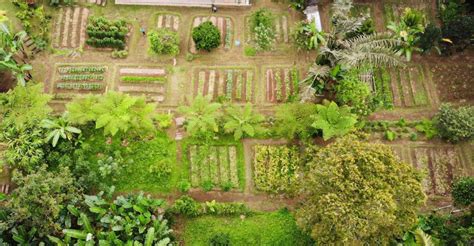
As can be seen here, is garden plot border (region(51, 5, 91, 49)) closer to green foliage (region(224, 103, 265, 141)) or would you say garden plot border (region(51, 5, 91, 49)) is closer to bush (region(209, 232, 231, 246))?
green foliage (region(224, 103, 265, 141))

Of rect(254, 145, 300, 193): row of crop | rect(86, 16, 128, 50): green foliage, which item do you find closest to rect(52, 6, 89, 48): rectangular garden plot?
rect(86, 16, 128, 50): green foliage

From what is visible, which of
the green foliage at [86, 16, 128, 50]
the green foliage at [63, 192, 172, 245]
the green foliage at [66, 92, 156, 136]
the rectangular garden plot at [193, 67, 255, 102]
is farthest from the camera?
the green foliage at [86, 16, 128, 50]

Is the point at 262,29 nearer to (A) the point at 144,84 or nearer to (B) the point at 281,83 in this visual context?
(B) the point at 281,83

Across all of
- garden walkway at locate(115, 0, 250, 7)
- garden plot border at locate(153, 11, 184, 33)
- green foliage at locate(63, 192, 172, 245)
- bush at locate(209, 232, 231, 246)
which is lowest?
bush at locate(209, 232, 231, 246)

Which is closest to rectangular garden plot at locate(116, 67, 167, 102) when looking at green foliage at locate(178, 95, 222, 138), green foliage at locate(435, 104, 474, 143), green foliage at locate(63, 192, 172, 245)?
green foliage at locate(178, 95, 222, 138)

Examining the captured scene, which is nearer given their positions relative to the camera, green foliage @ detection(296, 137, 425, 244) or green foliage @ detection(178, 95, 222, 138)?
green foliage @ detection(296, 137, 425, 244)

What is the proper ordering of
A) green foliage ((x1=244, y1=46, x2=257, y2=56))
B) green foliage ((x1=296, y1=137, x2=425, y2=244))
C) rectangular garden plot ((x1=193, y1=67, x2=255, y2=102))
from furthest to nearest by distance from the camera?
1. green foliage ((x1=244, y1=46, x2=257, y2=56))
2. rectangular garden plot ((x1=193, y1=67, x2=255, y2=102))
3. green foliage ((x1=296, y1=137, x2=425, y2=244))

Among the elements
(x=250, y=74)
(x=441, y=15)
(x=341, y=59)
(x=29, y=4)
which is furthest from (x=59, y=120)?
(x=441, y=15)

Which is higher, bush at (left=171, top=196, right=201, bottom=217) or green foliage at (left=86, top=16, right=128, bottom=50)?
green foliage at (left=86, top=16, right=128, bottom=50)
